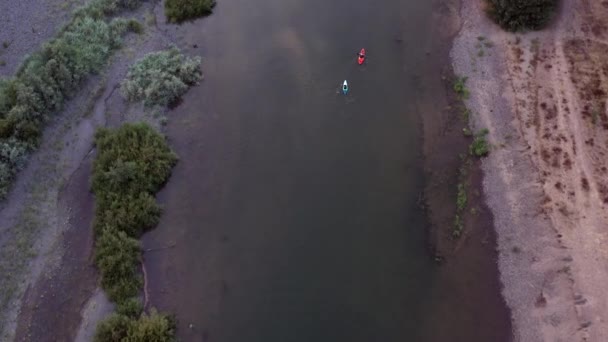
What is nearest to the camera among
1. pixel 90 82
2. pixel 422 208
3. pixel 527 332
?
pixel 527 332

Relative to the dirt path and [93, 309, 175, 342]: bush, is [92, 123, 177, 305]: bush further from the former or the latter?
the dirt path

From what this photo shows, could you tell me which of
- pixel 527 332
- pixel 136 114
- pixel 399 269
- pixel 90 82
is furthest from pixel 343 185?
pixel 90 82

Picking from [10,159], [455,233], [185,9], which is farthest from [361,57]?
[10,159]

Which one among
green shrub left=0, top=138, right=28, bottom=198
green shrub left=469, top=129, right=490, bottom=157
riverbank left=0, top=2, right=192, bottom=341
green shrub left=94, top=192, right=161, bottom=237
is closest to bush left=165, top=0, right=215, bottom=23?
riverbank left=0, top=2, right=192, bottom=341

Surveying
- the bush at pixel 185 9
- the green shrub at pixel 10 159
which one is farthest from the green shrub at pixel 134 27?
the green shrub at pixel 10 159

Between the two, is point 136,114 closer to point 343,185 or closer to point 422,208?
point 343,185

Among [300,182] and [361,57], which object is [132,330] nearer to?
[300,182]

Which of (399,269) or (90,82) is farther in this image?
(90,82)
